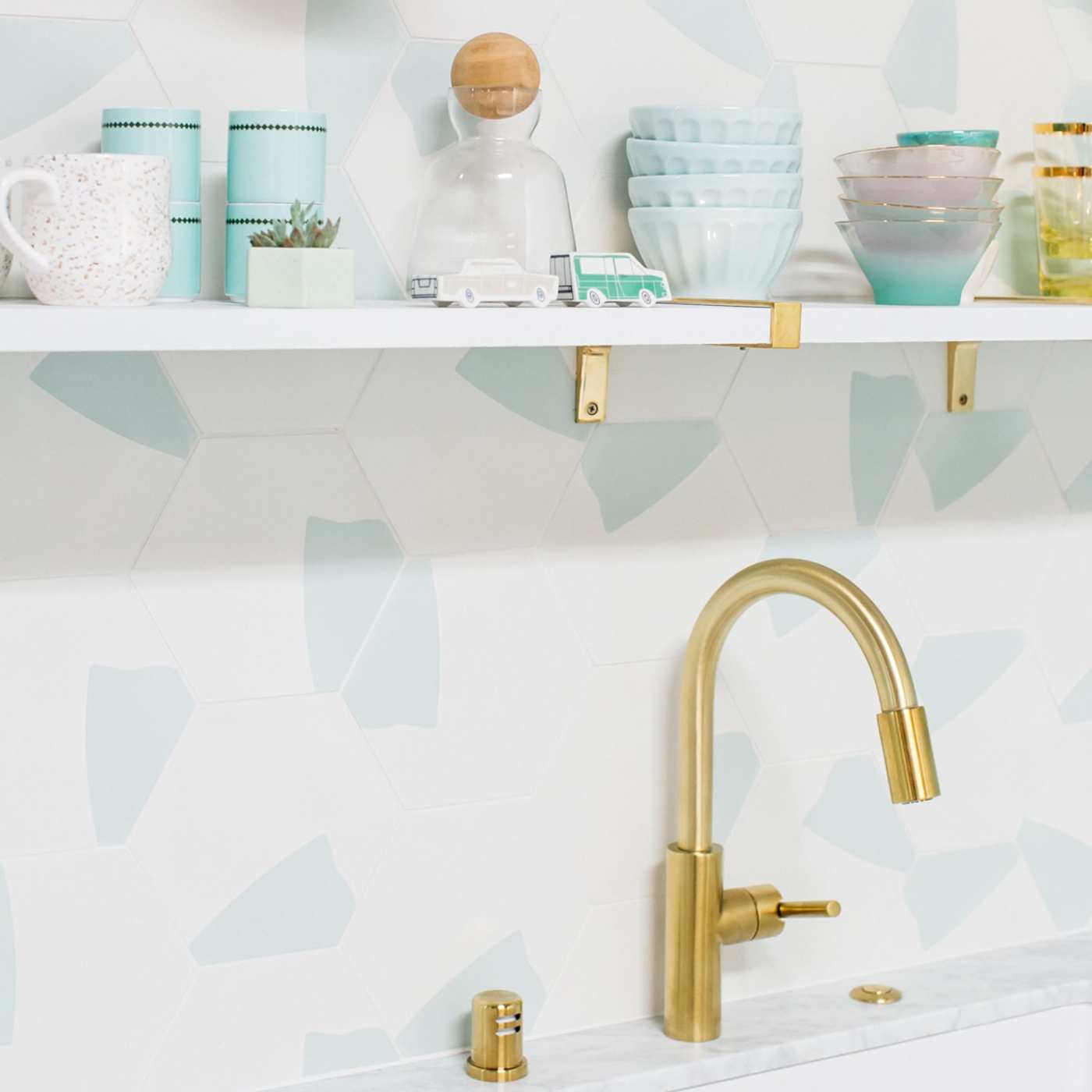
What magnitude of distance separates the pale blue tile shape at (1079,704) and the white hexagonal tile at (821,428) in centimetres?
29

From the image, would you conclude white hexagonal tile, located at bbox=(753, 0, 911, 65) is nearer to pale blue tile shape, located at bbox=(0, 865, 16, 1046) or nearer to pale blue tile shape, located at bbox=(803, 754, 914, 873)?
pale blue tile shape, located at bbox=(803, 754, 914, 873)

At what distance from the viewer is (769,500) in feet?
4.07

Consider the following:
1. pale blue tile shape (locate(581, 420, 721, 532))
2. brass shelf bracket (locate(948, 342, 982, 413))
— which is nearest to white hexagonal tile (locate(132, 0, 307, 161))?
pale blue tile shape (locate(581, 420, 721, 532))

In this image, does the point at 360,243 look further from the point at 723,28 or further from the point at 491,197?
the point at 723,28

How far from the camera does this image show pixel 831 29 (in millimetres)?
1207

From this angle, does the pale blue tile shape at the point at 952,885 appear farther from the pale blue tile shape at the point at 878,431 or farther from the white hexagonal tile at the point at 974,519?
the pale blue tile shape at the point at 878,431

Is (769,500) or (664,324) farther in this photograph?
(769,500)

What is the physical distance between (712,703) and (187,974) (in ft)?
1.44

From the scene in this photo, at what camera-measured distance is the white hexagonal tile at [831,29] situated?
119 centimetres

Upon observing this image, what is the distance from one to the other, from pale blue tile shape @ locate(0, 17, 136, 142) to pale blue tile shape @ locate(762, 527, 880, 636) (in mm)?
624

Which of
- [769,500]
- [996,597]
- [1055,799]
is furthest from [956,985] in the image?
[769,500]

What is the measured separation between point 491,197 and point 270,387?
0.68ft

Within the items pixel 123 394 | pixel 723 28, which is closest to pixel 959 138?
pixel 723 28

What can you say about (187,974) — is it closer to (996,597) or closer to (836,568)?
(836,568)
